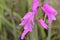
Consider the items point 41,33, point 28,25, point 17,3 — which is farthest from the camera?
point 17,3

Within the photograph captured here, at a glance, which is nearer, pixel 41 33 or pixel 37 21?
pixel 37 21

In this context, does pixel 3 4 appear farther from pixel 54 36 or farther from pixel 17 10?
pixel 54 36

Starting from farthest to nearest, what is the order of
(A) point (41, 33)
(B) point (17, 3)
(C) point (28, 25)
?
(B) point (17, 3) → (A) point (41, 33) → (C) point (28, 25)

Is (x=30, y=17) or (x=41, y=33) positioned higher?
(x=30, y=17)

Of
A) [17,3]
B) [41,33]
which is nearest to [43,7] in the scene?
[41,33]

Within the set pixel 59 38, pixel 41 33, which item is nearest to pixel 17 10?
pixel 41 33

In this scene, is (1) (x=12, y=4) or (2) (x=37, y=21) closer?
(2) (x=37, y=21)

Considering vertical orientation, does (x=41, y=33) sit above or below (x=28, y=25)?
below

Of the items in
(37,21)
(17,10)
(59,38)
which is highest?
(37,21)

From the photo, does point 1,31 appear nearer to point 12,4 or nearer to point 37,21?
point 12,4
